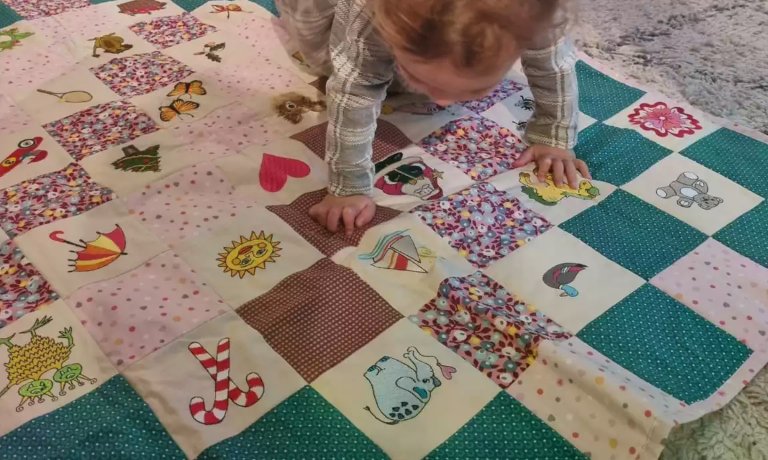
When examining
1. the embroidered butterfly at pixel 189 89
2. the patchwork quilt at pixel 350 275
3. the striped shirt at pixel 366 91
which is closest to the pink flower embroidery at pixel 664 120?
the patchwork quilt at pixel 350 275

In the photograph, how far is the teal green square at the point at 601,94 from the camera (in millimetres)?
1028

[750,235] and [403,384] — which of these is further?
[750,235]

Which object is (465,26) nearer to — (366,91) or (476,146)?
(366,91)

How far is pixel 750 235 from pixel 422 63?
1.54ft

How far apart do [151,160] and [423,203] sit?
36 cm

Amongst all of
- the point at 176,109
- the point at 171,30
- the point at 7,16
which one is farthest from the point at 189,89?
the point at 7,16

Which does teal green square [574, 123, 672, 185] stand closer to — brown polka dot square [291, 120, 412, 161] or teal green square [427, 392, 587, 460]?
brown polka dot square [291, 120, 412, 161]

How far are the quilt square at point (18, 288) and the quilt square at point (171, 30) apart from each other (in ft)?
1.64

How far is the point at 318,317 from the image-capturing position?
0.70m

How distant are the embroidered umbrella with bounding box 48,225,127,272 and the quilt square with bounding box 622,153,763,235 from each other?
0.63m

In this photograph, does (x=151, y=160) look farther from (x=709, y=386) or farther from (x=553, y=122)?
(x=709, y=386)

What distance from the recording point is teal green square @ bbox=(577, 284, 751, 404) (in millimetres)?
657

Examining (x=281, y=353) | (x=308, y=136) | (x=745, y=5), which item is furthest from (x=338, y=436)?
(x=745, y=5)

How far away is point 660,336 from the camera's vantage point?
0.69m
